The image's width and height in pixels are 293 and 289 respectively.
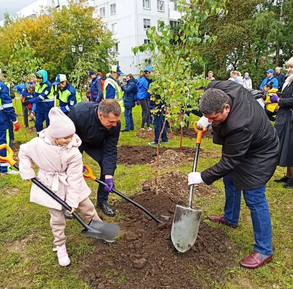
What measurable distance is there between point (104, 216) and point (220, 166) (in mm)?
1830

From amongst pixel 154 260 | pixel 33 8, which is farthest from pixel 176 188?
pixel 33 8

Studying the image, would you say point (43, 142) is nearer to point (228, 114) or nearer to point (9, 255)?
point (9, 255)

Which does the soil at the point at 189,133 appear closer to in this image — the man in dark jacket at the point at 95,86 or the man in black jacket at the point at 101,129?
the man in dark jacket at the point at 95,86

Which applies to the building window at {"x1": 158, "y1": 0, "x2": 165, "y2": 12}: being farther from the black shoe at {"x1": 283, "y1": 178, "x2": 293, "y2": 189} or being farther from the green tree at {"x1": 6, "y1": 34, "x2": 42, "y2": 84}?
the black shoe at {"x1": 283, "y1": 178, "x2": 293, "y2": 189}

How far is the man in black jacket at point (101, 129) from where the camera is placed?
9.11 ft

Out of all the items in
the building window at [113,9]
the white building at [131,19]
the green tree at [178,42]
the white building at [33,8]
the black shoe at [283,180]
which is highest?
the white building at [33,8]

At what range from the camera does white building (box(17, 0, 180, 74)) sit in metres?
31.8

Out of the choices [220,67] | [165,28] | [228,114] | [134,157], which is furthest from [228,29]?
[228,114]

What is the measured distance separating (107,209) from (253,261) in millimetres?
1872

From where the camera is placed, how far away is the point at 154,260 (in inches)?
104

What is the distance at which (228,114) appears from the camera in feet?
7.77

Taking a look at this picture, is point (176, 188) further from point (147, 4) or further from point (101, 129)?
point (147, 4)

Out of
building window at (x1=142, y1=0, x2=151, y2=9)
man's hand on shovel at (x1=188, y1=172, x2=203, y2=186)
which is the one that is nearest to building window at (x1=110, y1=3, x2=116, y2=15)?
building window at (x1=142, y1=0, x2=151, y2=9)

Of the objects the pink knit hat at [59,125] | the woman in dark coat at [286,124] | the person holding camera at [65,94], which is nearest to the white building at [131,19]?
the person holding camera at [65,94]
